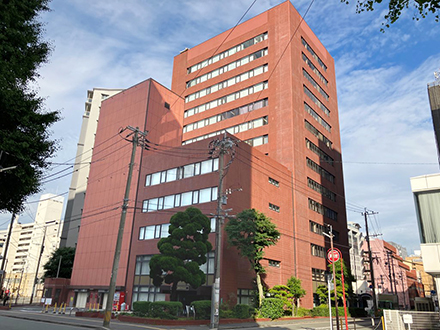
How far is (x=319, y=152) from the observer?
202 ft

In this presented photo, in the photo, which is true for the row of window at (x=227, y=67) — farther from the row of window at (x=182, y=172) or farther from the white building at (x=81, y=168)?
the row of window at (x=182, y=172)

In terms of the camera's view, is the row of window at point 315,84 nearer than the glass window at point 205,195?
No

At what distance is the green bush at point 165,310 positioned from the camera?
29109 mm

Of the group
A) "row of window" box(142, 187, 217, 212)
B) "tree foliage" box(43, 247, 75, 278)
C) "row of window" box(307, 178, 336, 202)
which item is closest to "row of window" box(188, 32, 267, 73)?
"row of window" box(307, 178, 336, 202)

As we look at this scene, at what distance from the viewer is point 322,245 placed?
55719 mm

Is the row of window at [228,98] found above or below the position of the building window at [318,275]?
above

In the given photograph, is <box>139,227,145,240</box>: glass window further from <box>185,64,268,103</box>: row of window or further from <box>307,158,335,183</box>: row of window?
<box>185,64,268,103</box>: row of window

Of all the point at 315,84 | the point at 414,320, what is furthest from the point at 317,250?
the point at 315,84

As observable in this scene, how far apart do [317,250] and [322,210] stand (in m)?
7.43

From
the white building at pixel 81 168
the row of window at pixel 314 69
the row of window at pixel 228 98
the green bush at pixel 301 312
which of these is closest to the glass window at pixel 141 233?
the green bush at pixel 301 312

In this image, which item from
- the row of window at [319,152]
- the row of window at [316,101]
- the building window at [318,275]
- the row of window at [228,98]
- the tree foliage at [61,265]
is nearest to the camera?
the building window at [318,275]

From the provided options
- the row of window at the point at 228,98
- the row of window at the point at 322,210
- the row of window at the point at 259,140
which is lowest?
the row of window at the point at 322,210

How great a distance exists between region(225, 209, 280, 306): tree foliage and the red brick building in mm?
2741

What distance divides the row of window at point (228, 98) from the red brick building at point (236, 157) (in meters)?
0.20
